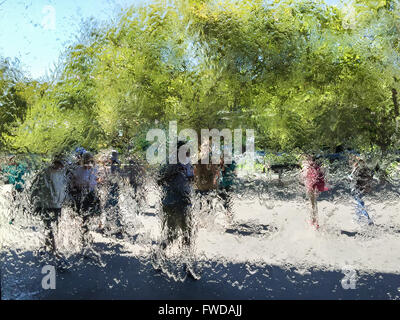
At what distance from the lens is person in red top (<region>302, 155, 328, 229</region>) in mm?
4438

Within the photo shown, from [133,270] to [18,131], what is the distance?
2.15 metres

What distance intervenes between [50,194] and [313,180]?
322 cm

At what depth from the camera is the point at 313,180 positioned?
4.41 m

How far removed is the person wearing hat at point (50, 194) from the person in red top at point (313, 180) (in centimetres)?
302

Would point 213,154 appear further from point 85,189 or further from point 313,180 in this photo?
point 85,189

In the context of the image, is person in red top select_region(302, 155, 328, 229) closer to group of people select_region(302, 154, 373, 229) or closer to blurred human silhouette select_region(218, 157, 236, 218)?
group of people select_region(302, 154, 373, 229)

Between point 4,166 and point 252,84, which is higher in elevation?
point 252,84

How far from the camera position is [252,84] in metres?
4.99

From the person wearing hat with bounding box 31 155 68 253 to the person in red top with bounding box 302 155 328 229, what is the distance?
3.02 meters


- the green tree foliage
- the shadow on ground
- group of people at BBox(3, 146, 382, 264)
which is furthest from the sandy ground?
the green tree foliage

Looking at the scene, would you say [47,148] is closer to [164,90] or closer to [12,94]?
[12,94]

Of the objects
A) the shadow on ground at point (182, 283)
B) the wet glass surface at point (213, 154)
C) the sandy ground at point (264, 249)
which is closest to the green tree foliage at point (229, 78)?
the wet glass surface at point (213, 154)

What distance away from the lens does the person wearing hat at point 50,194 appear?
14.3 ft
